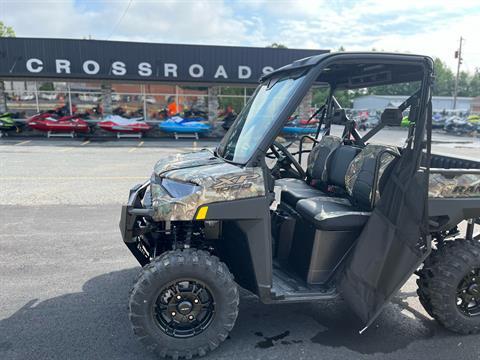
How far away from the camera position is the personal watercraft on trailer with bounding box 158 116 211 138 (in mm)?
20016

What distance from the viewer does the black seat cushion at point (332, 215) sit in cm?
299

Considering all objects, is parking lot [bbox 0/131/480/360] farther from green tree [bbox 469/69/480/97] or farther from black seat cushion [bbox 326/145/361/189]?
green tree [bbox 469/69/480/97]

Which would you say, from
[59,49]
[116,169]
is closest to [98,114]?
[59,49]

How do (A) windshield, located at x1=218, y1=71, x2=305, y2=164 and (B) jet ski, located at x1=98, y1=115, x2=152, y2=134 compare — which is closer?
(A) windshield, located at x1=218, y1=71, x2=305, y2=164

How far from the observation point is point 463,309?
321 cm

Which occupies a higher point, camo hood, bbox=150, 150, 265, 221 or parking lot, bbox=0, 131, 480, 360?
camo hood, bbox=150, 150, 265, 221

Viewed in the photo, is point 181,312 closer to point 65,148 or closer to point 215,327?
point 215,327

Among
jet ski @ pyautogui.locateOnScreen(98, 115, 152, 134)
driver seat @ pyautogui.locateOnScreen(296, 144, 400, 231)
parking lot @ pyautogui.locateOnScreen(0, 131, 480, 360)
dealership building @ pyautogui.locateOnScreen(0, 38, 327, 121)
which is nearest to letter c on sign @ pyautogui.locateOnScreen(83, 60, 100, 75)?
dealership building @ pyautogui.locateOnScreen(0, 38, 327, 121)

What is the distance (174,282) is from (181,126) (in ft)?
58.6

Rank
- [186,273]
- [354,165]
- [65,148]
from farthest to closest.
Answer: [65,148]
[354,165]
[186,273]

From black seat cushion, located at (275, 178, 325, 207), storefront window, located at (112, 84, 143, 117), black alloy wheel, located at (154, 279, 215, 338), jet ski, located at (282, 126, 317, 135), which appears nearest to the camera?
black alloy wheel, located at (154, 279, 215, 338)

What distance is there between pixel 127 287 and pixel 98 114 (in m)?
18.8

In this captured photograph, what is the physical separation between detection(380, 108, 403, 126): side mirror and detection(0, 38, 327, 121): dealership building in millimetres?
16695

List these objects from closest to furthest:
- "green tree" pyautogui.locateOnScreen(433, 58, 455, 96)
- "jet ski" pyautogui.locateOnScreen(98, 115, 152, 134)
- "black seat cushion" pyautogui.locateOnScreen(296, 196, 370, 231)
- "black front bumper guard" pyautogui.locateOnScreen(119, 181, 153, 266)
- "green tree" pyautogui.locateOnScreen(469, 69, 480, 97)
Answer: "black front bumper guard" pyautogui.locateOnScreen(119, 181, 153, 266), "black seat cushion" pyautogui.locateOnScreen(296, 196, 370, 231), "jet ski" pyautogui.locateOnScreen(98, 115, 152, 134), "green tree" pyautogui.locateOnScreen(433, 58, 455, 96), "green tree" pyautogui.locateOnScreen(469, 69, 480, 97)
